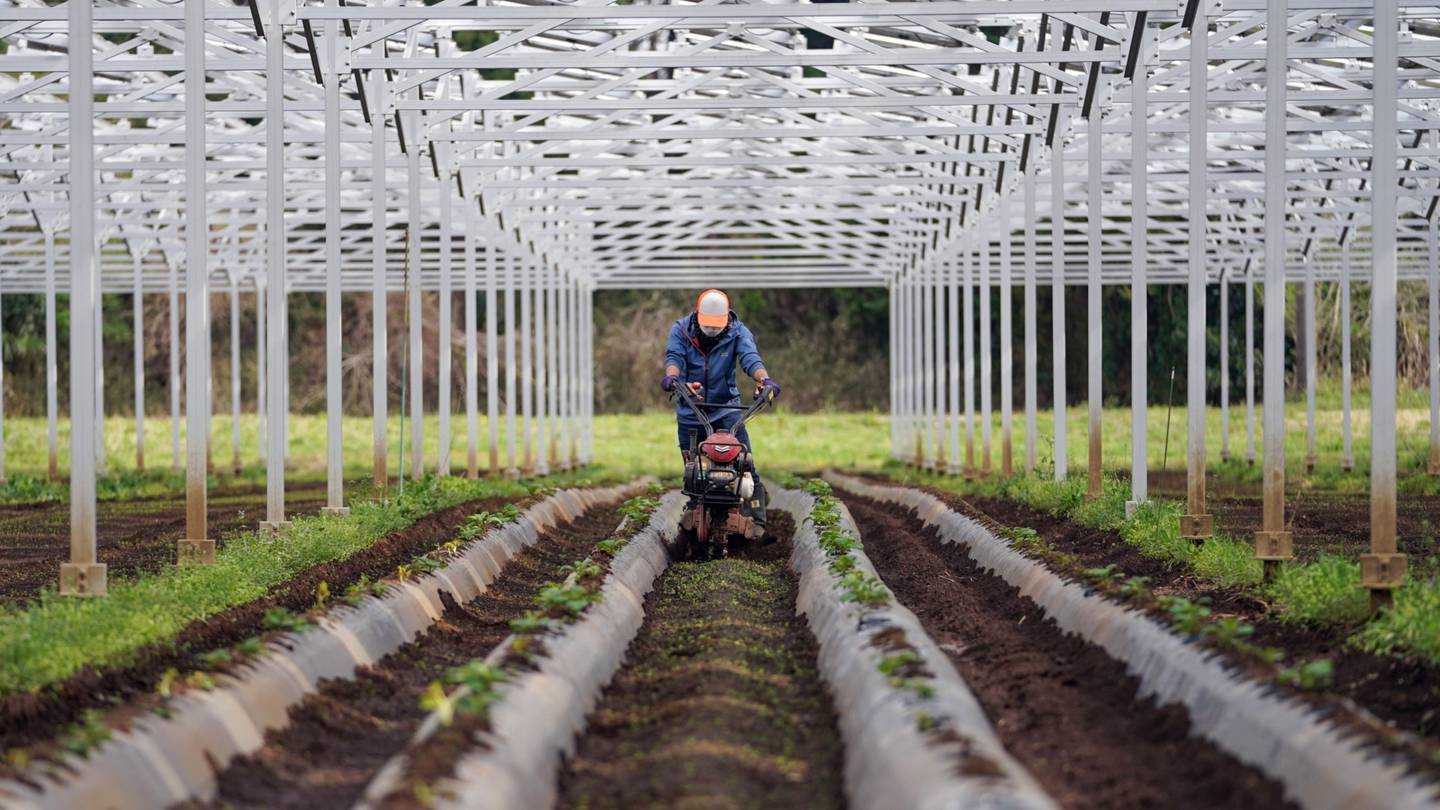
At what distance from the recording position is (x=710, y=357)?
13180 millimetres

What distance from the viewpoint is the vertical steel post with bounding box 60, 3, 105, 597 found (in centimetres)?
959

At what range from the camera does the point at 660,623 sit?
10266 mm

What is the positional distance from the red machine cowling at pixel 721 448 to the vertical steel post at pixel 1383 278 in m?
4.91

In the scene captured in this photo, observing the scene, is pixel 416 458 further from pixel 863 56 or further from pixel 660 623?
pixel 660 623

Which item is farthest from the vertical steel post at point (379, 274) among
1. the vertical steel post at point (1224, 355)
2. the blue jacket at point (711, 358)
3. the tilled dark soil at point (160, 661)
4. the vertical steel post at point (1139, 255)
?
the vertical steel post at point (1224, 355)

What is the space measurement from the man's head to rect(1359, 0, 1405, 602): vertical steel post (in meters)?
4.97

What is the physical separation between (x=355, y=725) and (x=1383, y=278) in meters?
5.67

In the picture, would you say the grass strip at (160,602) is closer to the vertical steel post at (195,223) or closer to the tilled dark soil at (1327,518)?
the vertical steel post at (195,223)

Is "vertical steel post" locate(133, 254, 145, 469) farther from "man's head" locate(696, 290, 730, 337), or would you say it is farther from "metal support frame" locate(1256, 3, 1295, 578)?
"metal support frame" locate(1256, 3, 1295, 578)

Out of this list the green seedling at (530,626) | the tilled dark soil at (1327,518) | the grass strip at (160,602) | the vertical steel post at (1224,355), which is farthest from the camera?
the vertical steel post at (1224,355)

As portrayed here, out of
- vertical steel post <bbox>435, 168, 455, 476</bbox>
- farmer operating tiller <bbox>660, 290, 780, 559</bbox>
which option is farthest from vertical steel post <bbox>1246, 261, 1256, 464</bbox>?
farmer operating tiller <bbox>660, 290, 780, 559</bbox>

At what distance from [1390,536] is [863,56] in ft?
26.2

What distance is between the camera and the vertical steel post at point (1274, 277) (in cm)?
1048

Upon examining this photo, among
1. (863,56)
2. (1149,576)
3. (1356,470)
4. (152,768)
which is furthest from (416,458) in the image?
(1356,470)
